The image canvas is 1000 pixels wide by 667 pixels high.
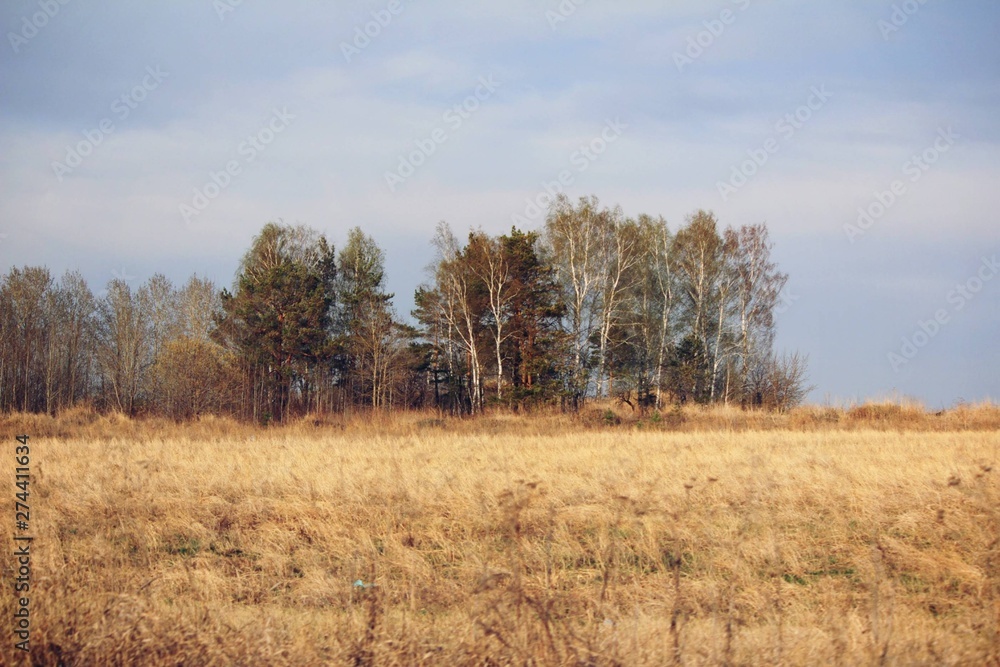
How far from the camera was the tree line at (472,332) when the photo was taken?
3491 cm

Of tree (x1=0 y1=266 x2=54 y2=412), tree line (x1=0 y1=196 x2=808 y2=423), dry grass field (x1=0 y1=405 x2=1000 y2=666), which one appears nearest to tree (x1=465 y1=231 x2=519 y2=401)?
tree line (x1=0 y1=196 x2=808 y2=423)

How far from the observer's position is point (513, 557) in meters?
7.21

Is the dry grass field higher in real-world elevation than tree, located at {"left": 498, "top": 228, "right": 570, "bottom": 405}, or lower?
lower

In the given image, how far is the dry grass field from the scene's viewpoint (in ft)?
16.7

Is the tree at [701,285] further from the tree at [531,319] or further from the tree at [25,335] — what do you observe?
the tree at [25,335]

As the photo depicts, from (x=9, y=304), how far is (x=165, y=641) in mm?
45631

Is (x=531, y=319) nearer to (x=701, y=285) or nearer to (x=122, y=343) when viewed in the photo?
(x=701, y=285)

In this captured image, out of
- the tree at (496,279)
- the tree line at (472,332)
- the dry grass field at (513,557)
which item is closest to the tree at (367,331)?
the tree line at (472,332)

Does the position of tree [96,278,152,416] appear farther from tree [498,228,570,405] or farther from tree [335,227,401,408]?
tree [498,228,570,405]

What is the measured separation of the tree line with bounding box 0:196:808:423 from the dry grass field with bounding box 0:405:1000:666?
20.3 metres

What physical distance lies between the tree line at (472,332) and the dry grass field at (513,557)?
2025 centimetres

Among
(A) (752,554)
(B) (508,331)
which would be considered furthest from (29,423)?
(A) (752,554)

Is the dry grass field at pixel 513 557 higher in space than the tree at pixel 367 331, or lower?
lower

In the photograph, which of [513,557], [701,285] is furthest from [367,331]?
[513,557]
